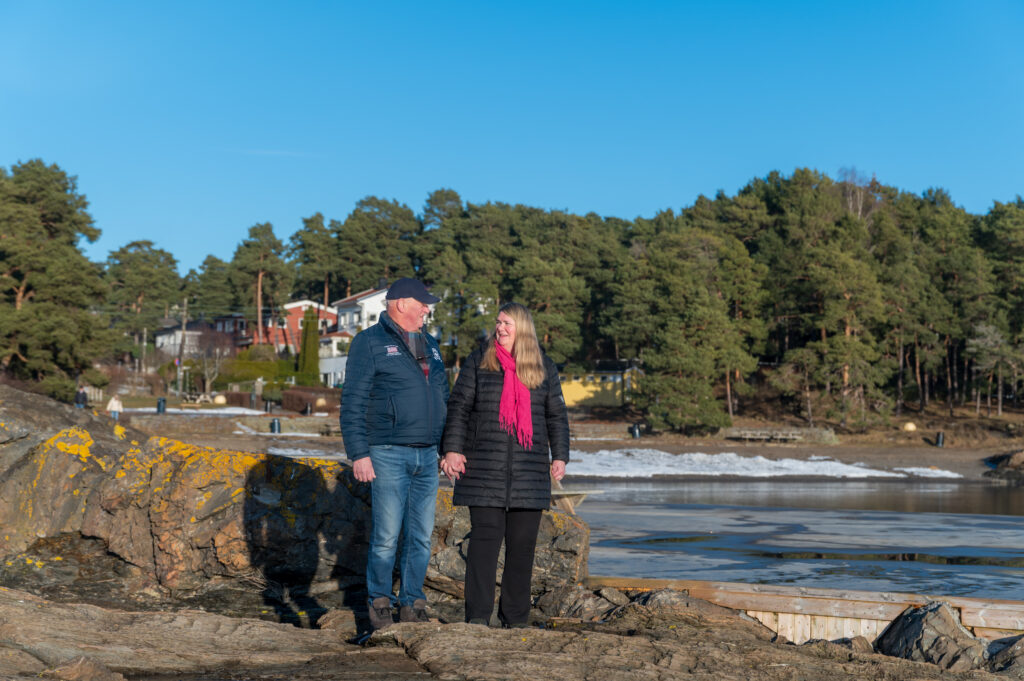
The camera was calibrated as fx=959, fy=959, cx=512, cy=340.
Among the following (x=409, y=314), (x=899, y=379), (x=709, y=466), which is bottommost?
(x=709, y=466)

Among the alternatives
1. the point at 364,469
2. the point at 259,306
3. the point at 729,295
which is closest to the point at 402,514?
the point at 364,469

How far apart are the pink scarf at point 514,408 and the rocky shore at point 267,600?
3.70 ft

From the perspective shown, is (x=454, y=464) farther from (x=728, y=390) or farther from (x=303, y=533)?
(x=728, y=390)

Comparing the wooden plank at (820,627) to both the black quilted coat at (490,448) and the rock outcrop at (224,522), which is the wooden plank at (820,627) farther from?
the black quilted coat at (490,448)

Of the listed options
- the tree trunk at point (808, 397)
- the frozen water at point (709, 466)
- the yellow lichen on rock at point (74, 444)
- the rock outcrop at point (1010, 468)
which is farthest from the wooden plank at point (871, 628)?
the tree trunk at point (808, 397)

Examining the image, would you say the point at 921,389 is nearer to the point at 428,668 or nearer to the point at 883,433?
the point at 883,433

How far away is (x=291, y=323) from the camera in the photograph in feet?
307

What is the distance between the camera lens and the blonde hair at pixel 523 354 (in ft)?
19.0

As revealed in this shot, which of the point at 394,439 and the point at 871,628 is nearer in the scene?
the point at 394,439

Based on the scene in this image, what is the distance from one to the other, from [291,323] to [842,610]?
90.3 meters

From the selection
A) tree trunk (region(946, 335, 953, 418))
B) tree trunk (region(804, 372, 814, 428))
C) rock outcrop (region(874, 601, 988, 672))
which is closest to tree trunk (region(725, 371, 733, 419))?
tree trunk (region(804, 372, 814, 428))

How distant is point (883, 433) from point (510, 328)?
48.4 metres

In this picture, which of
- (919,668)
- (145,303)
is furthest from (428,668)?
(145,303)

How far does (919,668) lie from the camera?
5109 millimetres
